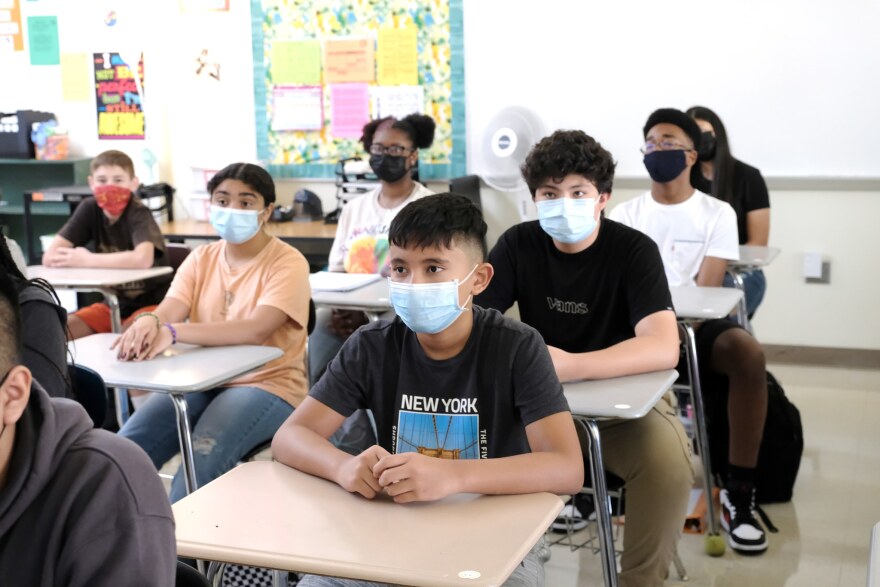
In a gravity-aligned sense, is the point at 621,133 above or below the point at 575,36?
below

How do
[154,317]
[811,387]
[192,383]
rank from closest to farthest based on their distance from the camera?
[192,383], [154,317], [811,387]

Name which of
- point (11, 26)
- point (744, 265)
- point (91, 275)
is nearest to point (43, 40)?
point (11, 26)

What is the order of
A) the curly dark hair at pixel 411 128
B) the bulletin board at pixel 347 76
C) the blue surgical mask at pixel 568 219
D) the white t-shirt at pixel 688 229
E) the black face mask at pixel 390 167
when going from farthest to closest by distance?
1. the bulletin board at pixel 347 76
2. the curly dark hair at pixel 411 128
3. the black face mask at pixel 390 167
4. the white t-shirt at pixel 688 229
5. the blue surgical mask at pixel 568 219

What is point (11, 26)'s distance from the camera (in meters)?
6.62

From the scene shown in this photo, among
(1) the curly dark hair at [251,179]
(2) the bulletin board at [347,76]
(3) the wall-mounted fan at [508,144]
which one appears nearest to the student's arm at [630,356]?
(1) the curly dark hair at [251,179]

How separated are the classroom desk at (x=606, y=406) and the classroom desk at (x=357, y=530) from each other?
0.48 m

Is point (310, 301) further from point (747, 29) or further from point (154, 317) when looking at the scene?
point (747, 29)

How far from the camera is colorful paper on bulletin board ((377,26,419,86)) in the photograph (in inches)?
228

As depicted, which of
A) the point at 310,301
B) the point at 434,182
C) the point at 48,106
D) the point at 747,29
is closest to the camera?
the point at 310,301

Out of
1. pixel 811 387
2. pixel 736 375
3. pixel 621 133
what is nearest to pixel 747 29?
pixel 621 133

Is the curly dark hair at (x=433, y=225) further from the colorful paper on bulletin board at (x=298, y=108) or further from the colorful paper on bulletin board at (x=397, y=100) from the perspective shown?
the colorful paper on bulletin board at (x=298, y=108)

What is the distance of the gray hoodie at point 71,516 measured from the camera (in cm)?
109

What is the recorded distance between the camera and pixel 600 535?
7.49 ft

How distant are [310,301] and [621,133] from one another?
9.38 feet
